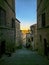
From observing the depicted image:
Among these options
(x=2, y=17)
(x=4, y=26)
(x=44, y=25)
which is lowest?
(x=4, y=26)

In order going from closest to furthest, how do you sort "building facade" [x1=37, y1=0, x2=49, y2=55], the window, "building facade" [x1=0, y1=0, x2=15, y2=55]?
"building facade" [x1=0, y1=0, x2=15, y2=55] < the window < "building facade" [x1=37, y1=0, x2=49, y2=55]

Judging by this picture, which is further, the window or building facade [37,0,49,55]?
building facade [37,0,49,55]

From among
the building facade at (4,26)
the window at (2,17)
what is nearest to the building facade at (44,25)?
the building facade at (4,26)

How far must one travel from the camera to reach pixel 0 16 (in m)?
13.4

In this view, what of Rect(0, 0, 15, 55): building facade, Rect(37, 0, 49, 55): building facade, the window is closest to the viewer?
Rect(0, 0, 15, 55): building facade

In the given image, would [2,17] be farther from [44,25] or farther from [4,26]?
[44,25]

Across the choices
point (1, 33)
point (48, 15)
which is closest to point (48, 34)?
point (48, 15)

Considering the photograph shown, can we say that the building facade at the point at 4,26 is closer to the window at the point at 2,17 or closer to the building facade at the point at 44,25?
the window at the point at 2,17

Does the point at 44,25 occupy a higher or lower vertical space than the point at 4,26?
higher

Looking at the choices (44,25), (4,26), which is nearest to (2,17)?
(4,26)

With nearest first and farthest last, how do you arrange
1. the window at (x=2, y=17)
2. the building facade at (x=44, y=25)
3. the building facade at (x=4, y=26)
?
the building facade at (x=4, y=26), the window at (x=2, y=17), the building facade at (x=44, y=25)

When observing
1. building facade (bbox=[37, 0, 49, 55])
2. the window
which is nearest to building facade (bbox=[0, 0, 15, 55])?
the window

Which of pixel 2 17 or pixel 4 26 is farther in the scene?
pixel 4 26

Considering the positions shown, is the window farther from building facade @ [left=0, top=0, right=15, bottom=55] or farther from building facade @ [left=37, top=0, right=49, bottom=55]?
building facade @ [left=37, top=0, right=49, bottom=55]
